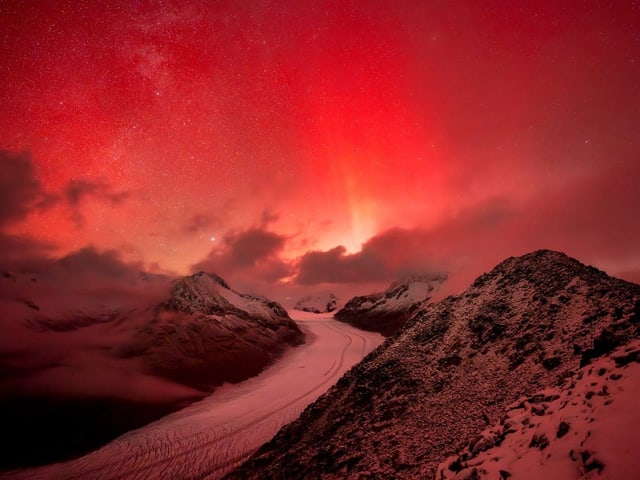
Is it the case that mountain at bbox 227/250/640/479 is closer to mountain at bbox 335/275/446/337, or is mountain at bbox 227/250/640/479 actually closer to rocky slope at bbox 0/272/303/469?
rocky slope at bbox 0/272/303/469

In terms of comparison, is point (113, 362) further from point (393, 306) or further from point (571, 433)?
point (393, 306)

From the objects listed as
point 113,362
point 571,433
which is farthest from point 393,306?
point 571,433

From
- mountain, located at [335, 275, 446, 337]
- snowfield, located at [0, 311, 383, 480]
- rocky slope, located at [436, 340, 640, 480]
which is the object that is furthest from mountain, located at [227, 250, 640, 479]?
mountain, located at [335, 275, 446, 337]

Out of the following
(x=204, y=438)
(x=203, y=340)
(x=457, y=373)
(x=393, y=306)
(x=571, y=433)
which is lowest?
(x=204, y=438)

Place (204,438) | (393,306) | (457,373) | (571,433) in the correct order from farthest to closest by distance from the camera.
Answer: (393,306) → (204,438) → (457,373) → (571,433)

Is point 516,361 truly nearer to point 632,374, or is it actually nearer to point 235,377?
point 632,374
